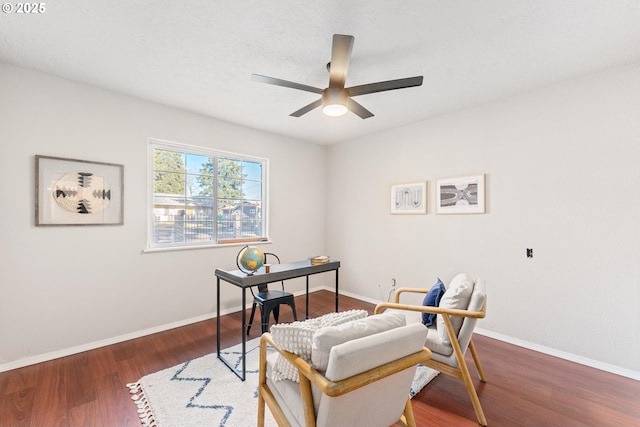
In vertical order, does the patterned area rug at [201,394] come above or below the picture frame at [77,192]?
below

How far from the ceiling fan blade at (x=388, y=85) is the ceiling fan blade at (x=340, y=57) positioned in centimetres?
14

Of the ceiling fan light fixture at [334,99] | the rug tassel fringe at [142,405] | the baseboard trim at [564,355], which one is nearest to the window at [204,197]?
the rug tassel fringe at [142,405]

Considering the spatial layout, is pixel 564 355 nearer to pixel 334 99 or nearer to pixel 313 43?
pixel 334 99

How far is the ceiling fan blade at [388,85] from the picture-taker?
2018mm

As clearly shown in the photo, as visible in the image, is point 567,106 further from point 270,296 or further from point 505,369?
point 270,296

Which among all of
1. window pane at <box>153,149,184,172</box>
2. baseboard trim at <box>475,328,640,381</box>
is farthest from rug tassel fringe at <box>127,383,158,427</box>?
baseboard trim at <box>475,328,640,381</box>

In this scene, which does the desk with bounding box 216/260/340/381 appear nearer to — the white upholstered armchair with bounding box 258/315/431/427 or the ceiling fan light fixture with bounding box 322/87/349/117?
the white upholstered armchair with bounding box 258/315/431/427

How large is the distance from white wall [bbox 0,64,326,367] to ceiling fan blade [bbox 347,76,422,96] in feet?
7.64

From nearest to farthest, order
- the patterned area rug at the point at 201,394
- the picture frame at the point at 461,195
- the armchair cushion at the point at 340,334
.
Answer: the armchair cushion at the point at 340,334
the patterned area rug at the point at 201,394
the picture frame at the point at 461,195

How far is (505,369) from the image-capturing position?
248 centimetres

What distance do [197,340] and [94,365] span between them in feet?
2.84

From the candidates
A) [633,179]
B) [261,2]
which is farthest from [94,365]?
[633,179]

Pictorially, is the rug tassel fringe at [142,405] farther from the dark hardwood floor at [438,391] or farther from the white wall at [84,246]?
the white wall at [84,246]

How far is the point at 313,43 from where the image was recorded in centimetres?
212
